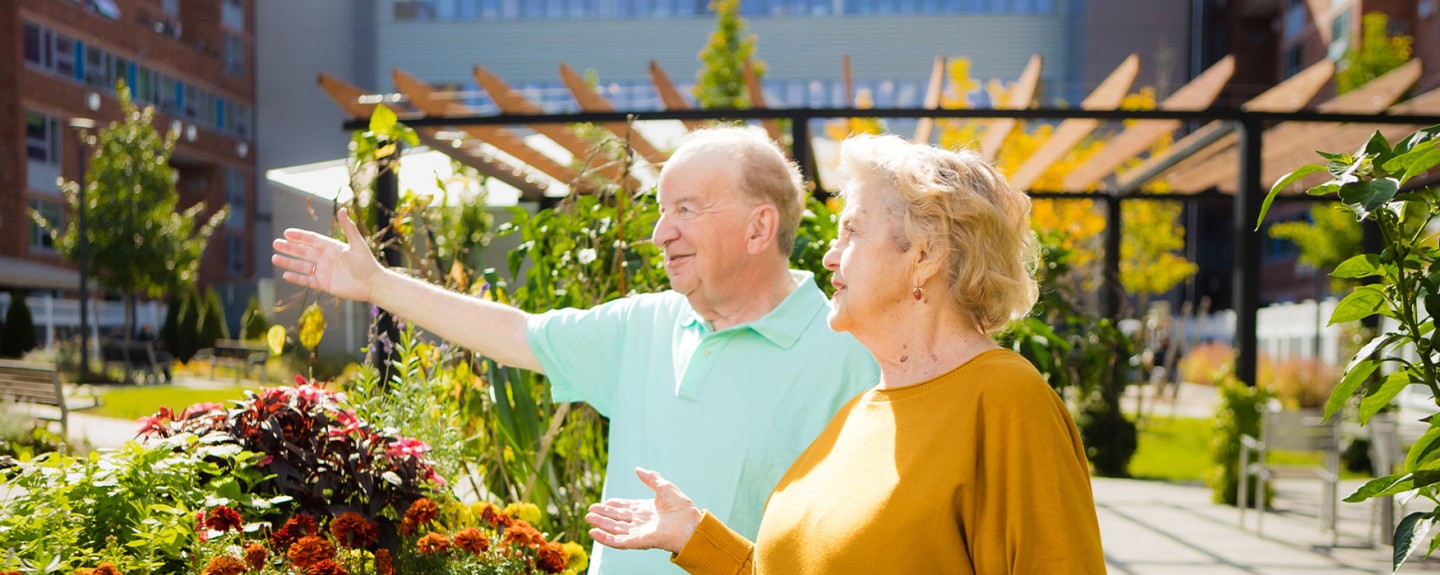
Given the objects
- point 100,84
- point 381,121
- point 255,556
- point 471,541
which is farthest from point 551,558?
point 100,84

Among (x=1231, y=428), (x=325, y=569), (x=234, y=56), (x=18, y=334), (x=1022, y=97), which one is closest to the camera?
(x=325, y=569)

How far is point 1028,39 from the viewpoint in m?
36.5

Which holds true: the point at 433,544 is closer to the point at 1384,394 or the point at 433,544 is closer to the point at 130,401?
the point at 1384,394

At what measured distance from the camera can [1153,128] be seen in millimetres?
8820

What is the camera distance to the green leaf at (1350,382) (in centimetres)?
165

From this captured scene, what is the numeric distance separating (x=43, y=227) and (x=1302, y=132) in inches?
337

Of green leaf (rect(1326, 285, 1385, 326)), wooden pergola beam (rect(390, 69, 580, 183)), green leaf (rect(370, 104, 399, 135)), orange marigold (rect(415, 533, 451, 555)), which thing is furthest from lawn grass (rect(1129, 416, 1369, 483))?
green leaf (rect(1326, 285, 1385, 326))

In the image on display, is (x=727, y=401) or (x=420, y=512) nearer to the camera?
(x=727, y=401)

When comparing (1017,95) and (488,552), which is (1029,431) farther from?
(1017,95)

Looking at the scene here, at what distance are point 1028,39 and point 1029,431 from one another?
36704mm

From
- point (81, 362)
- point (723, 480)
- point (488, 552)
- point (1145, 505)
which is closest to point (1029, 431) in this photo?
point (723, 480)

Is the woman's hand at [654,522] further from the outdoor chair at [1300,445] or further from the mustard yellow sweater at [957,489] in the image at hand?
the outdoor chair at [1300,445]

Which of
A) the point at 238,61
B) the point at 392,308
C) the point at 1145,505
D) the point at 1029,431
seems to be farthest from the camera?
the point at 1145,505

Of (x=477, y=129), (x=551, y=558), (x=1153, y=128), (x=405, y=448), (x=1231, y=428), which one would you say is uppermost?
(x=1153, y=128)
